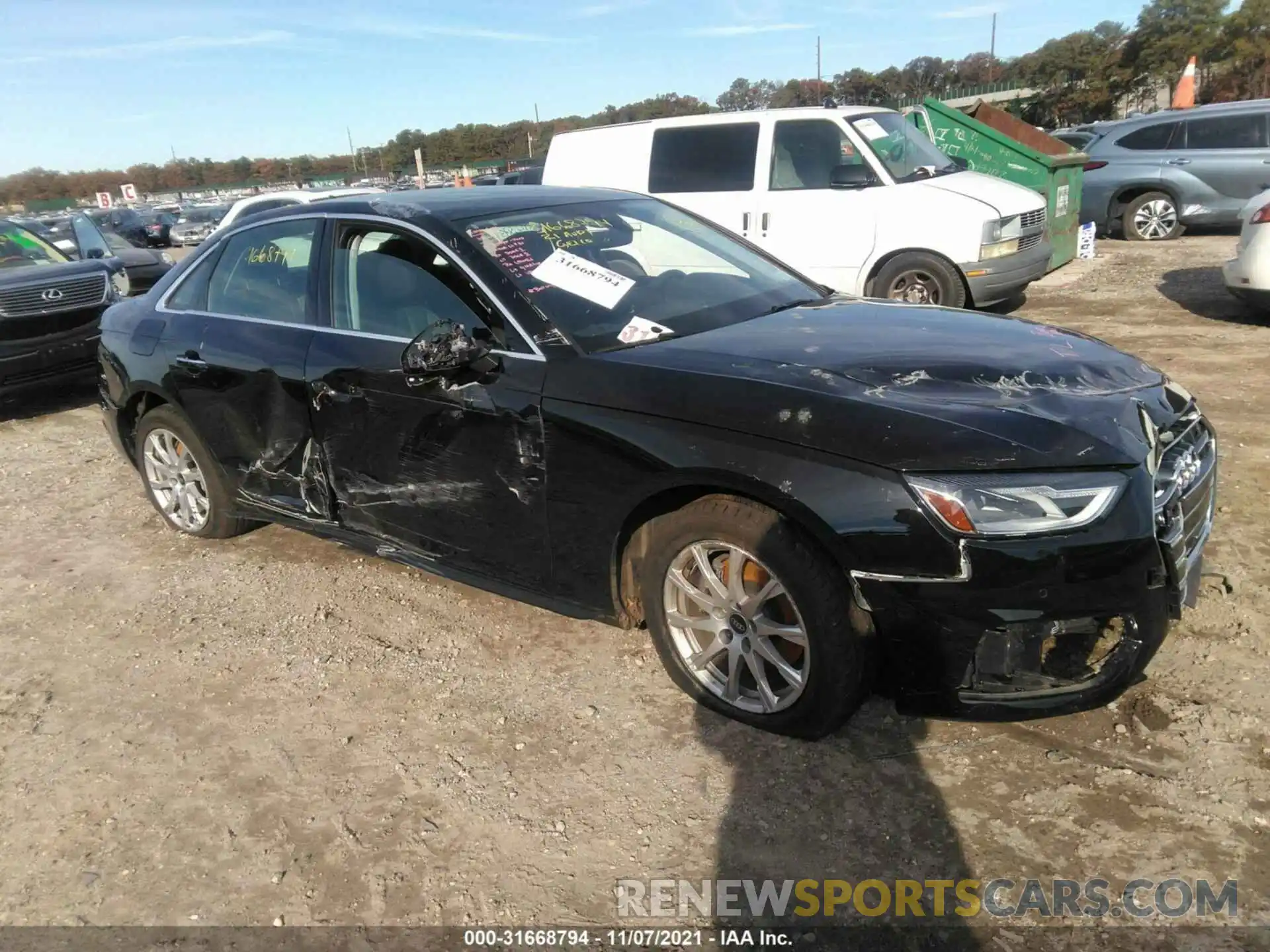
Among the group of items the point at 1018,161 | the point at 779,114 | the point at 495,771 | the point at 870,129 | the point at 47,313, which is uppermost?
the point at 779,114

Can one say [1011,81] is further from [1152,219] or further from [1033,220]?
[1033,220]

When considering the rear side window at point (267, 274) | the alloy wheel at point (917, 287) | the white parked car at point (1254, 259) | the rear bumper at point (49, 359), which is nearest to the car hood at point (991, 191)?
the alloy wheel at point (917, 287)

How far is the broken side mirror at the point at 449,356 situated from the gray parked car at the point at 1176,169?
11726 millimetres

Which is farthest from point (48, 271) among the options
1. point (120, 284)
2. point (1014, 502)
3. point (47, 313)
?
point (1014, 502)

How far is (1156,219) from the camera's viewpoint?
42.7ft

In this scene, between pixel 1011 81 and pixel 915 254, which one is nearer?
pixel 915 254

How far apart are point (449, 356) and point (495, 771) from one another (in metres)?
1.38

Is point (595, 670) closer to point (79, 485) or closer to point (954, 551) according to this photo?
point (954, 551)

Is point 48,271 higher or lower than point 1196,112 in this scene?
lower

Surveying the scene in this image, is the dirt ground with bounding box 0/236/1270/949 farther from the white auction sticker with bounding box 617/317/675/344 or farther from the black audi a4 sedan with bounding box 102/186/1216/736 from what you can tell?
the white auction sticker with bounding box 617/317/675/344

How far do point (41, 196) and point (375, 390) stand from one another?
289ft

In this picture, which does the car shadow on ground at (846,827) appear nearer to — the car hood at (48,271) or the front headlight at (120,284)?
the car hood at (48,271)

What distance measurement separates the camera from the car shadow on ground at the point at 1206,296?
821 centimetres

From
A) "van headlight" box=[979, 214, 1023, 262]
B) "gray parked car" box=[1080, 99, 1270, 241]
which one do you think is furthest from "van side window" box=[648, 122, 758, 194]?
"gray parked car" box=[1080, 99, 1270, 241]
